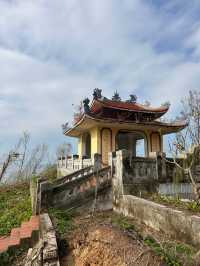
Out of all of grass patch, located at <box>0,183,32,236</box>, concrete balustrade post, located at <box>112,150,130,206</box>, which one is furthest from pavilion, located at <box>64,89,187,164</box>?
concrete balustrade post, located at <box>112,150,130,206</box>

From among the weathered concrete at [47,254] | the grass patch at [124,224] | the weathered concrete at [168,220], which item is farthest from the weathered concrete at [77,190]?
the weathered concrete at [47,254]

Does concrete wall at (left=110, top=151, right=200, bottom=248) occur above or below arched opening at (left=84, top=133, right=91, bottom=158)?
below

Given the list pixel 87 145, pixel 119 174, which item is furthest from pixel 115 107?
pixel 119 174

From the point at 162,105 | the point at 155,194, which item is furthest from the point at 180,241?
the point at 162,105

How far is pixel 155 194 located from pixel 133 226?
3259mm

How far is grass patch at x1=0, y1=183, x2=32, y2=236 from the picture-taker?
9001 mm

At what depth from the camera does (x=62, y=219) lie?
746cm

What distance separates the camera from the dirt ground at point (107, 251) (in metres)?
3.71

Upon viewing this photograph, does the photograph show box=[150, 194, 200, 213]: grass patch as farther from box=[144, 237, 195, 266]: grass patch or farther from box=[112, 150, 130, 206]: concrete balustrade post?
box=[144, 237, 195, 266]: grass patch

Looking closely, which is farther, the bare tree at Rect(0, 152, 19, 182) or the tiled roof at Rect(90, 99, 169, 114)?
the bare tree at Rect(0, 152, 19, 182)

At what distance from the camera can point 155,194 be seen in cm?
951

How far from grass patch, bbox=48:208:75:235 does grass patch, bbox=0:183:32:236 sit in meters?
1.32

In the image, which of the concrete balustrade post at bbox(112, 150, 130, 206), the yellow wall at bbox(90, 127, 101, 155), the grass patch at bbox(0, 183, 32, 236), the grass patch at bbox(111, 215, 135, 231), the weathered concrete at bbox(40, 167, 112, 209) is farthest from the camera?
the yellow wall at bbox(90, 127, 101, 155)

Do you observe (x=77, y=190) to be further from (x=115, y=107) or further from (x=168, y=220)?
(x=115, y=107)
